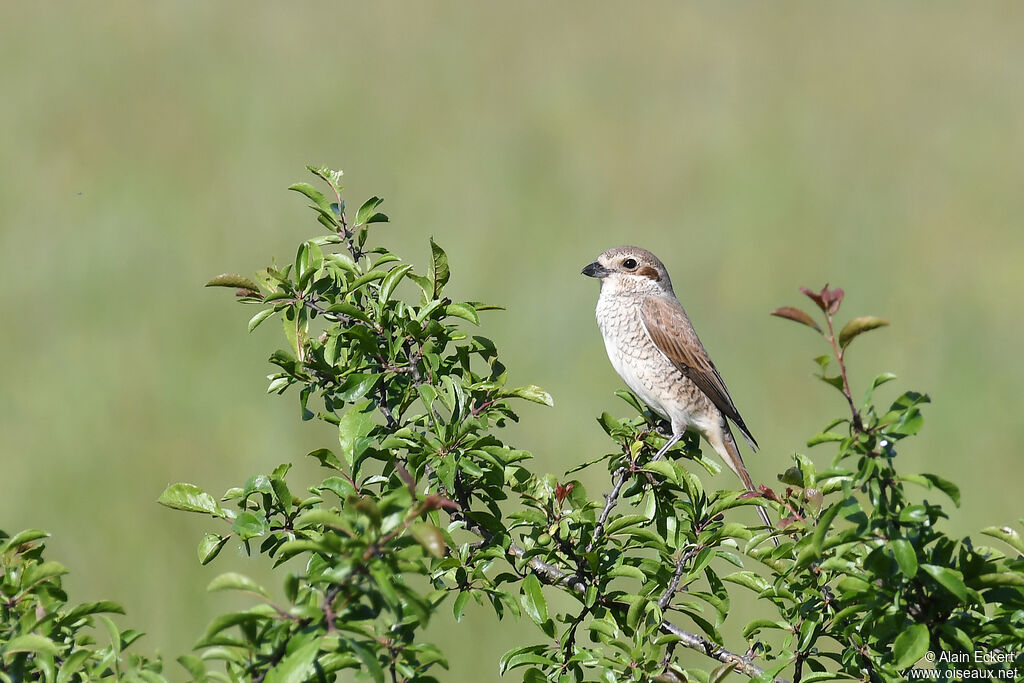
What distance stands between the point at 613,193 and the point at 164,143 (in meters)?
4.74

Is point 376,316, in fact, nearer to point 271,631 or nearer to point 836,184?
point 271,631

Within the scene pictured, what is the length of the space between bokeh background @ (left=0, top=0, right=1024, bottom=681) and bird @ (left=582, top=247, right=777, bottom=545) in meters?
2.06

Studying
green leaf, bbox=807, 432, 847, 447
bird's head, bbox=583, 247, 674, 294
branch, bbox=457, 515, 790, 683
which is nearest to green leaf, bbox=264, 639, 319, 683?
green leaf, bbox=807, 432, 847, 447

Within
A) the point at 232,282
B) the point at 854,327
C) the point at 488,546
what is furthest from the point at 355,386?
the point at 854,327

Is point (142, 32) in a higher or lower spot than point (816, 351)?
higher

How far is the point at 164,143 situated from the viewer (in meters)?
10.9

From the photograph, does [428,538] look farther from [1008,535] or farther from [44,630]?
[1008,535]

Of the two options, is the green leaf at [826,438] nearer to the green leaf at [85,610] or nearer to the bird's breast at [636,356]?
the green leaf at [85,610]

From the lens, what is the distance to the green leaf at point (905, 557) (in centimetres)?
198

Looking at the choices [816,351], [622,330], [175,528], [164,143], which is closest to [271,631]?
[622,330]

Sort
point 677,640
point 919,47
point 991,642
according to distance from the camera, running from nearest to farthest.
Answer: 1. point 991,642
2. point 677,640
3. point 919,47

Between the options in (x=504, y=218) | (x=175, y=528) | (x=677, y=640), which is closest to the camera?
(x=677, y=640)

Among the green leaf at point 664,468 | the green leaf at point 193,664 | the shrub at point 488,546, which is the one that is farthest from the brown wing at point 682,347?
the green leaf at point 193,664

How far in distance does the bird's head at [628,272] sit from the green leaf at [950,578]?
3.44 meters
